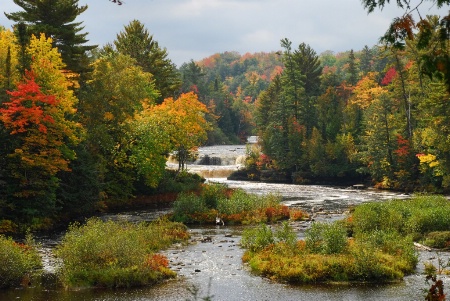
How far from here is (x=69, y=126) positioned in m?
38.4

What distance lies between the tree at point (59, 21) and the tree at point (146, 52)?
26374mm

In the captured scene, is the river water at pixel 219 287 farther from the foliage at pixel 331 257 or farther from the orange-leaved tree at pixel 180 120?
the orange-leaved tree at pixel 180 120

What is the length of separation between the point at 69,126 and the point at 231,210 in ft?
44.0

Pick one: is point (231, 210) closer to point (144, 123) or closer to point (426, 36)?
point (144, 123)

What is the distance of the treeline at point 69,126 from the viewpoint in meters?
35.2

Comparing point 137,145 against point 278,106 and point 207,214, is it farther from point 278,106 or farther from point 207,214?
point 278,106

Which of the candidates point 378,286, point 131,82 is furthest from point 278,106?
point 378,286

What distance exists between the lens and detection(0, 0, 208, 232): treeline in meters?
35.2

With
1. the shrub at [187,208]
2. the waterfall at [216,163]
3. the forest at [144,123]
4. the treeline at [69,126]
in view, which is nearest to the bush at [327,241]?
the forest at [144,123]

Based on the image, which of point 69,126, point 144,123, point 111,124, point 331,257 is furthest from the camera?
point 144,123

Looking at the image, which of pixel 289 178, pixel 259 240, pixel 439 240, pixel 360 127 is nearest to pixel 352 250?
pixel 259 240

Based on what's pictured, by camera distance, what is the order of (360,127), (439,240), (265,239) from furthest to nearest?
(360,127)
(439,240)
(265,239)

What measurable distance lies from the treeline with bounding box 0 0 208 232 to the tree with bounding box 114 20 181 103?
48.9 feet

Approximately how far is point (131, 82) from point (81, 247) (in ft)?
97.8
